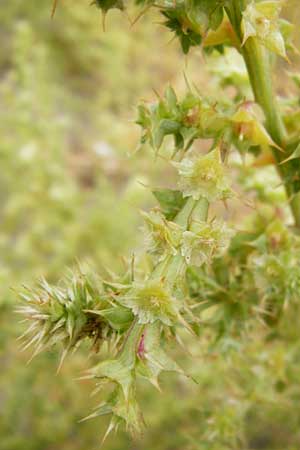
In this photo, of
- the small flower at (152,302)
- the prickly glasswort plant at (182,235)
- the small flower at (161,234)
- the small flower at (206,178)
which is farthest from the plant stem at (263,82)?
the small flower at (152,302)

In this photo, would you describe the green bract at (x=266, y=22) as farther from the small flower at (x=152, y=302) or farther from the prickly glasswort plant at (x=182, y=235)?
the small flower at (x=152, y=302)

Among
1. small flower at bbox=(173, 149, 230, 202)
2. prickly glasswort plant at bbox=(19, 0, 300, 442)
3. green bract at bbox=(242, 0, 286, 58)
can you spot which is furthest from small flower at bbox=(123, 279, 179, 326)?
green bract at bbox=(242, 0, 286, 58)

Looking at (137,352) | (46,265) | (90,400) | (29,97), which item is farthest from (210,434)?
(29,97)

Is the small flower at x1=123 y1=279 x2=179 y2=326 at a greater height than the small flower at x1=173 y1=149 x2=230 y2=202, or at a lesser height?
lesser

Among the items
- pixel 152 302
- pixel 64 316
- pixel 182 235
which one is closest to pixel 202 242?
pixel 182 235

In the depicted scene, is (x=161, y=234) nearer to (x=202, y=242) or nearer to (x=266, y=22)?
(x=202, y=242)

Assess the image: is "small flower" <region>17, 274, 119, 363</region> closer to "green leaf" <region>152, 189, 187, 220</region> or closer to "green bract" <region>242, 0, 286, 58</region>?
"green leaf" <region>152, 189, 187, 220</region>
